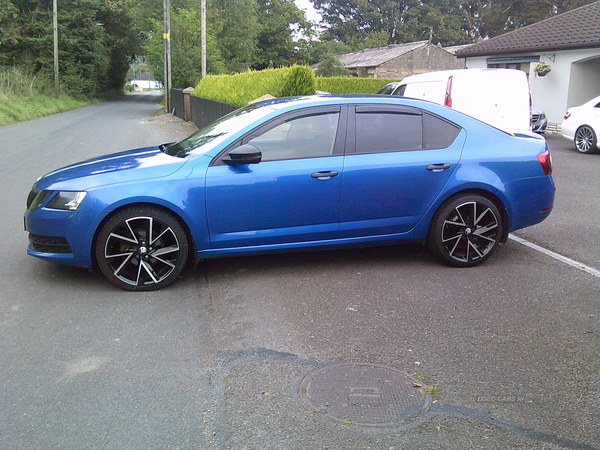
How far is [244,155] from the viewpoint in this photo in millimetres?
4980

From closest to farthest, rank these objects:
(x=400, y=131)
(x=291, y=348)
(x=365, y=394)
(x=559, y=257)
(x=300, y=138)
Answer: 1. (x=365, y=394)
2. (x=291, y=348)
3. (x=300, y=138)
4. (x=400, y=131)
5. (x=559, y=257)

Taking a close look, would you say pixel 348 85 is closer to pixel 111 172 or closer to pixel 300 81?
pixel 300 81

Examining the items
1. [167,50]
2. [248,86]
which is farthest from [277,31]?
[248,86]

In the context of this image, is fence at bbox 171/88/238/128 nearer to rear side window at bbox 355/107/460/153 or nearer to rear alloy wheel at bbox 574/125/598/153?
rear alloy wheel at bbox 574/125/598/153

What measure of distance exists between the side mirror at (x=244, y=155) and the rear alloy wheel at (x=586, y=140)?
12.2 metres

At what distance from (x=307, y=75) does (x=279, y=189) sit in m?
10.8

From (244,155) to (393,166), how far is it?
137cm

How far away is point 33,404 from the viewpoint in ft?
10.7

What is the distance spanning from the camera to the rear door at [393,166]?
532cm

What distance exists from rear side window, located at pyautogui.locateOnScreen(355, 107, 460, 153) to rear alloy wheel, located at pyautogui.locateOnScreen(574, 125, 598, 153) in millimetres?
10686

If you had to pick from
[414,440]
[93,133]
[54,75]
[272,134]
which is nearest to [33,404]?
[414,440]

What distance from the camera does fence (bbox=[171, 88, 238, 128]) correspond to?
1666cm

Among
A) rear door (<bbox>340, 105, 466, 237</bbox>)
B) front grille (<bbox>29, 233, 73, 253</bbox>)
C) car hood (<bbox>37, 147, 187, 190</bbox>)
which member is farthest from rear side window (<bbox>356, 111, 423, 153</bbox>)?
front grille (<bbox>29, 233, 73, 253</bbox>)

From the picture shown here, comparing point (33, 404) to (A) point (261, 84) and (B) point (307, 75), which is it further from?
(A) point (261, 84)
